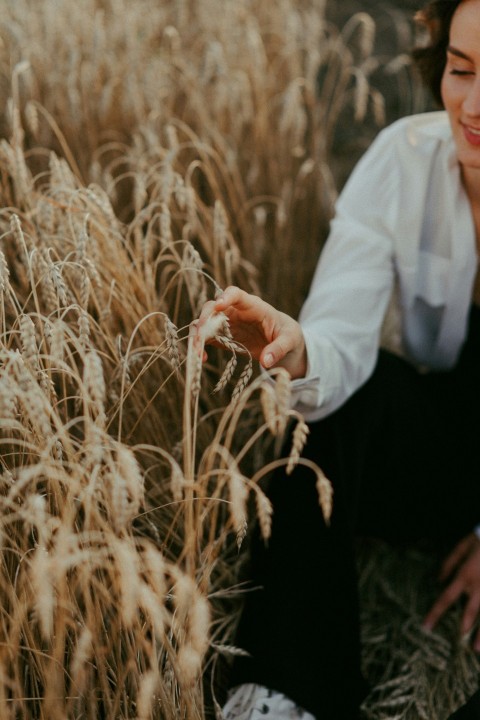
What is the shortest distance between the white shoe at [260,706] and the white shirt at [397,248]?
42cm

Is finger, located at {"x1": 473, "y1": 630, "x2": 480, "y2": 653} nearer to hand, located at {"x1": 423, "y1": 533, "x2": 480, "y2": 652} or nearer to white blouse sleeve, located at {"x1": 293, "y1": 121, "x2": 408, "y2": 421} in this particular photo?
hand, located at {"x1": 423, "y1": 533, "x2": 480, "y2": 652}

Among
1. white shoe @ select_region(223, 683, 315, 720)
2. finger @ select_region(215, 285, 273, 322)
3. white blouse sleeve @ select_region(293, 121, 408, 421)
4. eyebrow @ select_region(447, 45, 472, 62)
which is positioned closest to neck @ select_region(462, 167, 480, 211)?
white blouse sleeve @ select_region(293, 121, 408, 421)

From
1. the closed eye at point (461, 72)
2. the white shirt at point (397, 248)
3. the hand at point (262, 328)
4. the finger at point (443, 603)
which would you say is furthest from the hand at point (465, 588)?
the closed eye at point (461, 72)

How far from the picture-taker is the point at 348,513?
112 centimetres

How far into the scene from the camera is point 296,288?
5.65 ft

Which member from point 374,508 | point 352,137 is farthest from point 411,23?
point 374,508

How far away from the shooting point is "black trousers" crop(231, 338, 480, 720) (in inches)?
40.6

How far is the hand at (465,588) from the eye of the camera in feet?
4.32

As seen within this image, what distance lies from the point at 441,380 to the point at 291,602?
536 millimetres

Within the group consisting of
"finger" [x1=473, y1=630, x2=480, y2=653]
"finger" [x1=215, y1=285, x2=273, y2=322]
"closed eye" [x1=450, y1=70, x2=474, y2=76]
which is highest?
"closed eye" [x1=450, y1=70, x2=474, y2=76]

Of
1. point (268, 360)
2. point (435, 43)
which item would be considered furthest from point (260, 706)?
point (435, 43)

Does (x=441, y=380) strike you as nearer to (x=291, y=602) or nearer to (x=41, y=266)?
(x=291, y=602)

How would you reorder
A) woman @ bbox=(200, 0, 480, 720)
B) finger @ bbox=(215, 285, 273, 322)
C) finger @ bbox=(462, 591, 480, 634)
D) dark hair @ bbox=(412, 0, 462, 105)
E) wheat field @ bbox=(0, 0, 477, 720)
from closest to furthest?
wheat field @ bbox=(0, 0, 477, 720), finger @ bbox=(215, 285, 273, 322), woman @ bbox=(200, 0, 480, 720), dark hair @ bbox=(412, 0, 462, 105), finger @ bbox=(462, 591, 480, 634)

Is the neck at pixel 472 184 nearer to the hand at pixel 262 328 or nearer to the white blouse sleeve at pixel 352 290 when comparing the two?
the white blouse sleeve at pixel 352 290
